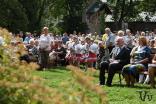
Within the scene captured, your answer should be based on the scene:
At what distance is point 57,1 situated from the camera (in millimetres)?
60688

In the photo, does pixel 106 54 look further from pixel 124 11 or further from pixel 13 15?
pixel 124 11

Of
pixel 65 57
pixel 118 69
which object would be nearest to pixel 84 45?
pixel 65 57

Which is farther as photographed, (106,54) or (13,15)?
(13,15)

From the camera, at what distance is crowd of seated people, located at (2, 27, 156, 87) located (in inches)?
597

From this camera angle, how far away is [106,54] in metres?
19.7

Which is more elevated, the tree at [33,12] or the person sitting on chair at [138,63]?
the tree at [33,12]

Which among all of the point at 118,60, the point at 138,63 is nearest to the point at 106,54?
the point at 118,60

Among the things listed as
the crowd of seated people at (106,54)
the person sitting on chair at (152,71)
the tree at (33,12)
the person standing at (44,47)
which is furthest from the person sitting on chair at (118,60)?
the tree at (33,12)

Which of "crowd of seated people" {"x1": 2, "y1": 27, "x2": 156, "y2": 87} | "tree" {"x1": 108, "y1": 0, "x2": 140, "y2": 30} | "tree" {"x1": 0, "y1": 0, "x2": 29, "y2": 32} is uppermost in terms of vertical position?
"tree" {"x1": 108, "y1": 0, "x2": 140, "y2": 30}

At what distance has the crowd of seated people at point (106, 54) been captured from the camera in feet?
49.8

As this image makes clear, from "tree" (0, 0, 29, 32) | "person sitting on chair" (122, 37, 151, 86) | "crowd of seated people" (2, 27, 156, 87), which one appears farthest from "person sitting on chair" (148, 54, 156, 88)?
"tree" (0, 0, 29, 32)

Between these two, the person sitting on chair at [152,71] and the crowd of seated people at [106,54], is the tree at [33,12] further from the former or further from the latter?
the person sitting on chair at [152,71]

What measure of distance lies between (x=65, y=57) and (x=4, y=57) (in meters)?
18.7

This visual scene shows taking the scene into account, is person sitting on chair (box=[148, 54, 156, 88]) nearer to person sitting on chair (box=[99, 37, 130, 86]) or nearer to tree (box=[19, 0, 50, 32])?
person sitting on chair (box=[99, 37, 130, 86])
